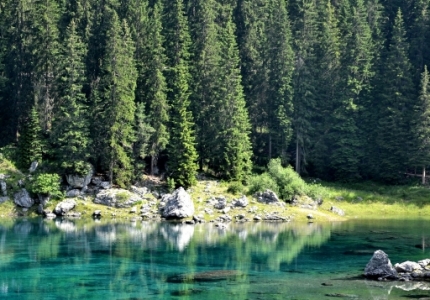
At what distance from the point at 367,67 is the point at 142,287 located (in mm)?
72774

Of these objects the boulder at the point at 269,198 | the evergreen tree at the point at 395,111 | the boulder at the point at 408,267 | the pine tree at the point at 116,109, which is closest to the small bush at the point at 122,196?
the pine tree at the point at 116,109

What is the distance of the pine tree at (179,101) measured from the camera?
80625 mm

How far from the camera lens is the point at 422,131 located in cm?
9031

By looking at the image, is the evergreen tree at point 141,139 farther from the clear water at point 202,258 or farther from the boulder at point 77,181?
the clear water at point 202,258

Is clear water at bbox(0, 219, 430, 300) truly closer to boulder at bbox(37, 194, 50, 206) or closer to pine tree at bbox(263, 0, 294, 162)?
boulder at bbox(37, 194, 50, 206)

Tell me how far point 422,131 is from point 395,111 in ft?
18.3

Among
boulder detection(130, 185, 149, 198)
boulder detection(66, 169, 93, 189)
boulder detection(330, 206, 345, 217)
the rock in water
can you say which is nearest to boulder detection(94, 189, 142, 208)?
boulder detection(130, 185, 149, 198)

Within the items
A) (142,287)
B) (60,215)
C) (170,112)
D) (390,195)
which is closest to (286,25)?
(170,112)

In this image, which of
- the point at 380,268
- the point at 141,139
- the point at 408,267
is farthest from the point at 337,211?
the point at 380,268

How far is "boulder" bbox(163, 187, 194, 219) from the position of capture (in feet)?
240

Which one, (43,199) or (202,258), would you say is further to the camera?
(43,199)

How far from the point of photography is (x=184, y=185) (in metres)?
79.9

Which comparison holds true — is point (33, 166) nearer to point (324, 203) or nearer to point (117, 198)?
point (117, 198)

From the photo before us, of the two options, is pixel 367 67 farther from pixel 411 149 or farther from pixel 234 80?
pixel 234 80
